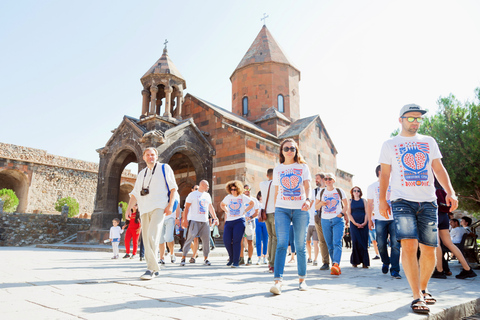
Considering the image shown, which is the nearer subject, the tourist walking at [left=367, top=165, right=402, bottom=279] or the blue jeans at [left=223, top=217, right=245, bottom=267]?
the tourist walking at [left=367, top=165, right=402, bottom=279]

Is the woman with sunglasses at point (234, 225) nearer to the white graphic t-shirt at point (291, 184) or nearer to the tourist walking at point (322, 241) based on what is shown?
the tourist walking at point (322, 241)

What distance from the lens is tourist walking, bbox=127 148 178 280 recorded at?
4246 millimetres

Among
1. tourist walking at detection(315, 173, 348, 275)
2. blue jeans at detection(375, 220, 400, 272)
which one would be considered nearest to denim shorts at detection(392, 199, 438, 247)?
blue jeans at detection(375, 220, 400, 272)

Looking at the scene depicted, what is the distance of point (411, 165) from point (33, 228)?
1827 cm

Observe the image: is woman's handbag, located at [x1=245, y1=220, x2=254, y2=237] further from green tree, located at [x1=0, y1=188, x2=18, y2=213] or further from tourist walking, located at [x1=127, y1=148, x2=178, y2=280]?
green tree, located at [x1=0, y1=188, x2=18, y2=213]

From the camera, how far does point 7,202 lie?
875 inches

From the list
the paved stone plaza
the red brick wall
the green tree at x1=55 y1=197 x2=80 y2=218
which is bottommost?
the paved stone plaza

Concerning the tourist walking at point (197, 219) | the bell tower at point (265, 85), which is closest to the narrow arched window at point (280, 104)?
the bell tower at point (265, 85)

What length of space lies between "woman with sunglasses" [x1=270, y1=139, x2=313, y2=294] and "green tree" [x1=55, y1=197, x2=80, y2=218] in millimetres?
25235

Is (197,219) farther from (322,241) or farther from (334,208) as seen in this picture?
(334,208)

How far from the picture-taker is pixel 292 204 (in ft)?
12.3

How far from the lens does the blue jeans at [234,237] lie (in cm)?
605

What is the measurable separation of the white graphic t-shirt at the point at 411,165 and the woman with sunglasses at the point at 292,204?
0.97 m

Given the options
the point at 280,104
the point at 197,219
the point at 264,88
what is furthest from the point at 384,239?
the point at 264,88
